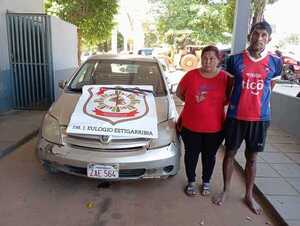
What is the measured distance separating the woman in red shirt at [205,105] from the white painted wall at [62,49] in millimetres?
4826

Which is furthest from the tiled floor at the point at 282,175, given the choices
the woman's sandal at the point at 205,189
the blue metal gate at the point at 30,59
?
the blue metal gate at the point at 30,59

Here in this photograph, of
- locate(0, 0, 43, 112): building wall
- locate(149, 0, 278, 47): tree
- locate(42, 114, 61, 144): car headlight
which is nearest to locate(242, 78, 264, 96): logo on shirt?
locate(42, 114, 61, 144): car headlight

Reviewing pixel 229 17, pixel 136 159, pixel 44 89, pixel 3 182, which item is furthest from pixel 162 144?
pixel 229 17

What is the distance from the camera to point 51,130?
338 cm

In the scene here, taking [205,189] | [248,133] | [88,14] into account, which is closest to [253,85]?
[248,133]

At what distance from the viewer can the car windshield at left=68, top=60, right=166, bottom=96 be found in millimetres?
4387

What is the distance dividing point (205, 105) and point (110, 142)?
102 centimetres

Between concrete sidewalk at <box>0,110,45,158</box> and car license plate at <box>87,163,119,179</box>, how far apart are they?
6.51ft

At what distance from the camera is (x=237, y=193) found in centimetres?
363

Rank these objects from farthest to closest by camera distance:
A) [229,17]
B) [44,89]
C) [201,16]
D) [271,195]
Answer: [201,16]
[229,17]
[44,89]
[271,195]

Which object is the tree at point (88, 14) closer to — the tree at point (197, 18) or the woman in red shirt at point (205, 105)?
the tree at point (197, 18)

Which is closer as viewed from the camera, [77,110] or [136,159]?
[136,159]

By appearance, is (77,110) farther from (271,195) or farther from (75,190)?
(271,195)

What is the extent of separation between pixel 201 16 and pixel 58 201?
18318mm
